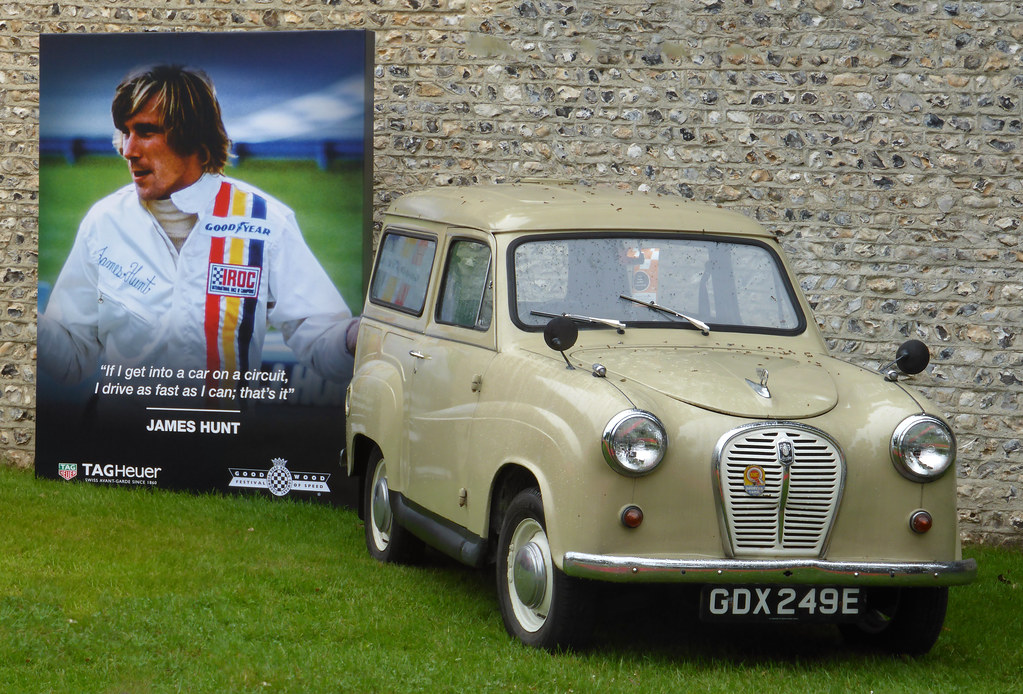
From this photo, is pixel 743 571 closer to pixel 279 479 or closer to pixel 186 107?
pixel 279 479

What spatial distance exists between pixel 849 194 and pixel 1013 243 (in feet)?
4.05

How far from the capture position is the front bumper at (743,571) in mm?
5172

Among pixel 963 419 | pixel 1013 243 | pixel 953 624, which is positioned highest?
pixel 1013 243

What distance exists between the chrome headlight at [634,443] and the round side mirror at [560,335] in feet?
1.76

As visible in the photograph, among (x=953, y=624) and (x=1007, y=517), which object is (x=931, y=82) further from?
(x=953, y=624)

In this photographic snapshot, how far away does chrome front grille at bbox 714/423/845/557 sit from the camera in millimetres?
5281

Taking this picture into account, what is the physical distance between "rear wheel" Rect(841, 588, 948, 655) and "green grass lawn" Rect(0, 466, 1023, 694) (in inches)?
4.3

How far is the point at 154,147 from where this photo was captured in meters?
9.85

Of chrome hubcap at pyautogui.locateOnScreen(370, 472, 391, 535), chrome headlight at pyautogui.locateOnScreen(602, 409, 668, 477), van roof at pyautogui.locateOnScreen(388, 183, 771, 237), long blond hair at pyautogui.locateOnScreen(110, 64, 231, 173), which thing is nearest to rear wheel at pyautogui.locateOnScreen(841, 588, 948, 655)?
chrome headlight at pyautogui.locateOnScreen(602, 409, 668, 477)

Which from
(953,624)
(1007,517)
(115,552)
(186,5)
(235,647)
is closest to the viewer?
(235,647)

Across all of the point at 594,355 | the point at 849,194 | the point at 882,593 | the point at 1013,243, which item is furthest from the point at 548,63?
the point at 882,593

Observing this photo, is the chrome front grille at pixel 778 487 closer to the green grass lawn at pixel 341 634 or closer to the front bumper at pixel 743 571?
the front bumper at pixel 743 571

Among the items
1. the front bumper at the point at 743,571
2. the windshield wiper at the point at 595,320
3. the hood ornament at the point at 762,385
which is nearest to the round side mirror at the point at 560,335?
the windshield wiper at the point at 595,320

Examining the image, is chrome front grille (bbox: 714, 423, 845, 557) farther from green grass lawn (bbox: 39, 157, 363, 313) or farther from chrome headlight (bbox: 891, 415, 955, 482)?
green grass lawn (bbox: 39, 157, 363, 313)
